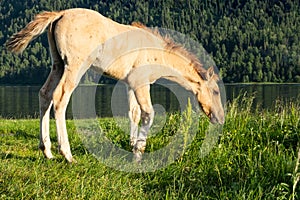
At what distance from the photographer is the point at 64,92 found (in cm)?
670

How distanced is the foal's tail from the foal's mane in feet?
6.31

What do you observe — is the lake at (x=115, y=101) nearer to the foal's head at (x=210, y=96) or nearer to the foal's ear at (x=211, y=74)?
the foal's head at (x=210, y=96)

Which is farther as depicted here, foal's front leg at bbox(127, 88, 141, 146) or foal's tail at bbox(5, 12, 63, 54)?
foal's front leg at bbox(127, 88, 141, 146)

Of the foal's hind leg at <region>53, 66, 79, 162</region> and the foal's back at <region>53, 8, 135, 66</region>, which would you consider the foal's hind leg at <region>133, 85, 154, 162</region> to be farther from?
the foal's hind leg at <region>53, 66, 79, 162</region>

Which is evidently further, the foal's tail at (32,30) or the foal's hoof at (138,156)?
the foal's hoof at (138,156)

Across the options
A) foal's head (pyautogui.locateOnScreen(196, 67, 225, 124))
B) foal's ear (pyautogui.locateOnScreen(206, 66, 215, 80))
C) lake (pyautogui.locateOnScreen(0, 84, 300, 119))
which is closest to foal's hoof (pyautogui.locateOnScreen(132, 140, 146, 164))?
lake (pyautogui.locateOnScreen(0, 84, 300, 119))

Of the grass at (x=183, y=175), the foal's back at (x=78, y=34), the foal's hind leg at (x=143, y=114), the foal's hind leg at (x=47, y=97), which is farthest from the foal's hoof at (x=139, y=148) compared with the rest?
the foal's back at (x=78, y=34)

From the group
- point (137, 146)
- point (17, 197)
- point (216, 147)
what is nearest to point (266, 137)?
point (216, 147)

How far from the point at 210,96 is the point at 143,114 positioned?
210 cm

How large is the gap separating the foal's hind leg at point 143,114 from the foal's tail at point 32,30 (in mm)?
1923

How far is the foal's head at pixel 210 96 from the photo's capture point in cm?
901

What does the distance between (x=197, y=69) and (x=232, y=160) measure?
280 cm

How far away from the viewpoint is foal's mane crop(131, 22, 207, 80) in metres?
8.41

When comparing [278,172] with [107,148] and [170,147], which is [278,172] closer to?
[170,147]
